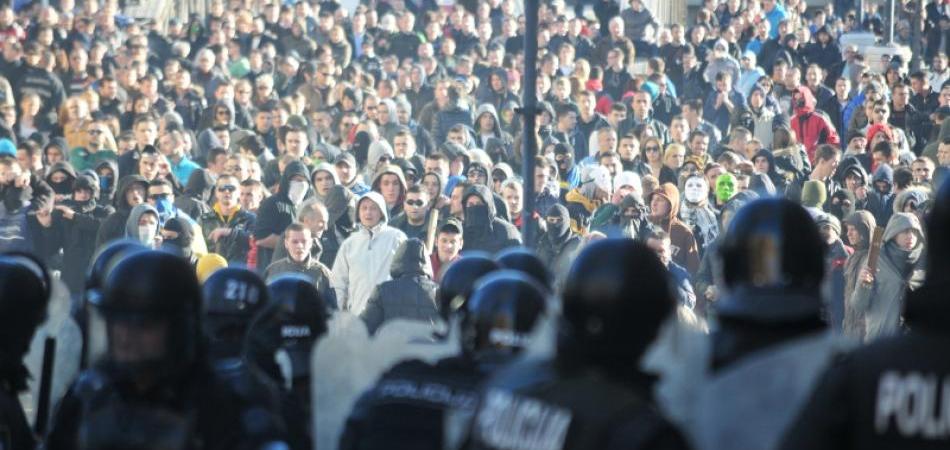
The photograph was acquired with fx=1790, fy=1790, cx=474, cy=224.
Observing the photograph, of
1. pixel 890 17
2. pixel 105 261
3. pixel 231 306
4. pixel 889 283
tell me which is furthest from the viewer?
pixel 890 17

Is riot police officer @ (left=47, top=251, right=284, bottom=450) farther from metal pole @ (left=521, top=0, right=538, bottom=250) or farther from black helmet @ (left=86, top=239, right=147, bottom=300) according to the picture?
metal pole @ (left=521, top=0, right=538, bottom=250)

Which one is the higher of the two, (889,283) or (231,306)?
(231,306)

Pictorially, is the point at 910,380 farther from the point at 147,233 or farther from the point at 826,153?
the point at 826,153

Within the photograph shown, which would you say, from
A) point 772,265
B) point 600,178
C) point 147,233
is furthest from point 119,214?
point 772,265

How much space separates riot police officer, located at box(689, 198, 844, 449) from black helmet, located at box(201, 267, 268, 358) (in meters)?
1.70

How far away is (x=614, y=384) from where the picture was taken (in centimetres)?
296

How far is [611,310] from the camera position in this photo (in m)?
3.01

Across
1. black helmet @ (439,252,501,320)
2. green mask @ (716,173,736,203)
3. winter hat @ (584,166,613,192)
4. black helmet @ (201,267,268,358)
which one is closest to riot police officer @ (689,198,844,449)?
black helmet @ (439,252,501,320)

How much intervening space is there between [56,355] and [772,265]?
2805 mm

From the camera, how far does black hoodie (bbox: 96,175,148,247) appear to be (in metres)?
11.2

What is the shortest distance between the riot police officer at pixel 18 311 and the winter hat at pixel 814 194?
293 inches

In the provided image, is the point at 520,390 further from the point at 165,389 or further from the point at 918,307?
the point at 165,389

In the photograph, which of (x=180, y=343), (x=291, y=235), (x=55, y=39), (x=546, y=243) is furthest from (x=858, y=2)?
(x=180, y=343)

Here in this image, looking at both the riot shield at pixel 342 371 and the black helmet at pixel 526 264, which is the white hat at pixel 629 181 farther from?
the riot shield at pixel 342 371
